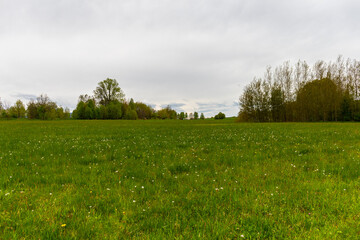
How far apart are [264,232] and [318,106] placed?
6310 cm

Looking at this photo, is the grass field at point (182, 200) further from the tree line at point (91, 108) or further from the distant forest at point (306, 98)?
the tree line at point (91, 108)

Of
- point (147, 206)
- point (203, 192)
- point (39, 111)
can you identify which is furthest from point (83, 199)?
point (39, 111)

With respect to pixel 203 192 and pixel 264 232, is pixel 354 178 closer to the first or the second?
pixel 264 232

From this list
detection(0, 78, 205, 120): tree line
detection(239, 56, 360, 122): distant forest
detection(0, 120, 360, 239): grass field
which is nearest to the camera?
detection(0, 120, 360, 239): grass field

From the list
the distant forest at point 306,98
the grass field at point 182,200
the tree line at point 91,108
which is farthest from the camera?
the tree line at point 91,108

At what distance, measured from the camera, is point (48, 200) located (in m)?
3.88

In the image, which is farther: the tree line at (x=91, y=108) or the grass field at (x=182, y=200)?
the tree line at (x=91, y=108)

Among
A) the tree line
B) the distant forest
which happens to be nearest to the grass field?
the distant forest

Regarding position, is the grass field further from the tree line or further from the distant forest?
the tree line

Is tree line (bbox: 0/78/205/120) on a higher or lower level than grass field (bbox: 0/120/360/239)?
higher

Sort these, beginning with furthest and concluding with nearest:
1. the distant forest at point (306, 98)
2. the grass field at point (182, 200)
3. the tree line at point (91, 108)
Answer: the tree line at point (91, 108), the distant forest at point (306, 98), the grass field at point (182, 200)

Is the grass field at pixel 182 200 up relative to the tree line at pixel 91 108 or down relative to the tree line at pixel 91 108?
down

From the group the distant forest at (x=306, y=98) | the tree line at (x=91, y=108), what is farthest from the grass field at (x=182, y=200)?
the tree line at (x=91, y=108)

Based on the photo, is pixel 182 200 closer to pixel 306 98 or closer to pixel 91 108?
pixel 306 98
